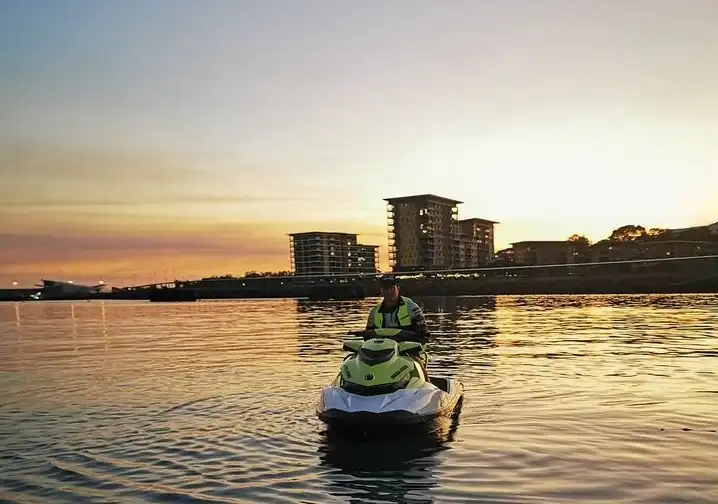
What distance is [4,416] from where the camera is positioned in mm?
14453

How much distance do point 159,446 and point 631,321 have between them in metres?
32.6

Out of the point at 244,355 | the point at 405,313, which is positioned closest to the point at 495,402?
the point at 405,313

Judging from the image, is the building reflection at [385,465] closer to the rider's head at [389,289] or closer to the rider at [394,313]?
the rider at [394,313]

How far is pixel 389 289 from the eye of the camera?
544 inches

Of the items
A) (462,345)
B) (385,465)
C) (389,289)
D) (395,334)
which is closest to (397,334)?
(395,334)

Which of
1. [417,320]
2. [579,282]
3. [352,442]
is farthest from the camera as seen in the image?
[579,282]

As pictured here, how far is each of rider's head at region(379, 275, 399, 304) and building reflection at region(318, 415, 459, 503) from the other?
2.98 meters

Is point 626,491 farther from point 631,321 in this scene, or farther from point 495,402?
point 631,321

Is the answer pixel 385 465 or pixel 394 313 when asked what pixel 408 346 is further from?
pixel 385 465

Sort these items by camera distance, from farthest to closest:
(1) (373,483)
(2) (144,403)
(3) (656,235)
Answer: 1. (3) (656,235)
2. (2) (144,403)
3. (1) (373,483)

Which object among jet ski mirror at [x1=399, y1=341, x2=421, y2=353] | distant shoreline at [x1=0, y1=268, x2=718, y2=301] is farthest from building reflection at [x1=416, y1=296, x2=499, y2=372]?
distant shoreline at [x1=0, y1=268, x2=718, y2=301]

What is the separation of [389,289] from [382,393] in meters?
3.05

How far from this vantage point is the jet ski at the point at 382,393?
35.6ft

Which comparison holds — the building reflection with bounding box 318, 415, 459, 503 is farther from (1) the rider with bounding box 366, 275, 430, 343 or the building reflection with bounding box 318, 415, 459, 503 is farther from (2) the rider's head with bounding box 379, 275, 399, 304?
(2) the rider's head with bounding box 379, 275, 399, 304
